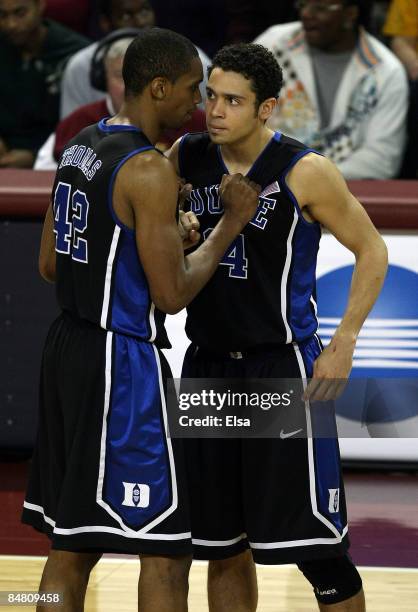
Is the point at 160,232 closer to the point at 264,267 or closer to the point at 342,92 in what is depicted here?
the point at 264,267

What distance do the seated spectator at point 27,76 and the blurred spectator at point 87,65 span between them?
186 millimetres

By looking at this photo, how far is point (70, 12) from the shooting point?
8.05 metres

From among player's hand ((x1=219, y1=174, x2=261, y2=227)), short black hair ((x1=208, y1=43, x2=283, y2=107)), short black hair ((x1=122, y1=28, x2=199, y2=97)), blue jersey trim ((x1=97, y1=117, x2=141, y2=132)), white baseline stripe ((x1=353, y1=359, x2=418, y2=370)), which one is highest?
short black hair ((x1=122, y1=28, x2=199, y2=97))

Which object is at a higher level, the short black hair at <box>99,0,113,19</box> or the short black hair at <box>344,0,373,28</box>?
the short black hair at <box>344,0,373,28</box>

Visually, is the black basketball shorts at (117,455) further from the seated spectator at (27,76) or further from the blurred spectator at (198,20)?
the blurred spectator at (198,20)

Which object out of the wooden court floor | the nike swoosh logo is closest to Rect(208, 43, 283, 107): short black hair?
the nike swoosh logo

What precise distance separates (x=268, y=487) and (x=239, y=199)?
0.82 metres

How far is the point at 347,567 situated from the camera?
139 inches

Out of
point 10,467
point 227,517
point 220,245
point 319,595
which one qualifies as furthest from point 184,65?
point 10,467

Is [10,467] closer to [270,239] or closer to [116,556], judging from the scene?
[116,556]

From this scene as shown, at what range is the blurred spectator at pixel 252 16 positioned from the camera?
25.2 feet

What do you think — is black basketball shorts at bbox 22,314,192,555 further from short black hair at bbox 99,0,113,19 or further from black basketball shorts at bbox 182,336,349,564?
short black hair at bbox 99,0,113,19

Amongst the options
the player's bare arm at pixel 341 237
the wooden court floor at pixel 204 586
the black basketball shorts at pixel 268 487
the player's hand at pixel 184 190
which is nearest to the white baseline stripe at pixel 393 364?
the wooden court floor at pixel 204 586

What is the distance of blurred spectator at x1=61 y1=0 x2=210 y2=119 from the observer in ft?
23.5
